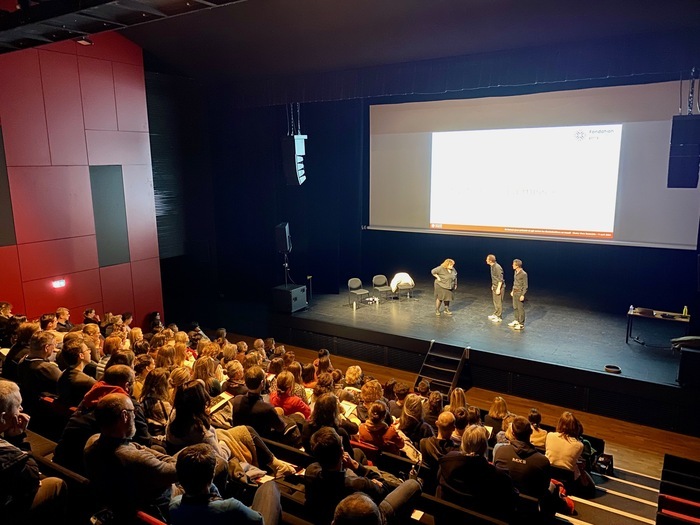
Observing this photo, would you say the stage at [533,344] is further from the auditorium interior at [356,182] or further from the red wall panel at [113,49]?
the red wall panel at [113,49]

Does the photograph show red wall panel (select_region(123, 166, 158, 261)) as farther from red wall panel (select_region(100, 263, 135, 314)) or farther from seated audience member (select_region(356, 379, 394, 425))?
seated audience member (select_region(356, 379, 394, 425))

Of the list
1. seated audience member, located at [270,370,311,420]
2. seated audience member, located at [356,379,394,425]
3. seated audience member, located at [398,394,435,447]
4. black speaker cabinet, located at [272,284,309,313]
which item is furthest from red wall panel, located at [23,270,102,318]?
seated audience member, located at [398,394,435,447]

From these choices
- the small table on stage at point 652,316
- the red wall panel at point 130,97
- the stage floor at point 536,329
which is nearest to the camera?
the stage floor at point 536,329

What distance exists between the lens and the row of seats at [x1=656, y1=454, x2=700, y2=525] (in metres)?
3.38

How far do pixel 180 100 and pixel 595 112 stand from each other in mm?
7241

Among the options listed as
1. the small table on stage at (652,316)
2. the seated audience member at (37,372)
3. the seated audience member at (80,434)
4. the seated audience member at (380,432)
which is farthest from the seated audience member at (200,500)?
the small table on stage at (652,316)

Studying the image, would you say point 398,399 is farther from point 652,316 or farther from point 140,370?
point 652,316

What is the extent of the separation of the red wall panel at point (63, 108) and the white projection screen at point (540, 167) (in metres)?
5.08

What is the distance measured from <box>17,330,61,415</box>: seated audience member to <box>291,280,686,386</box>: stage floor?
4913mm

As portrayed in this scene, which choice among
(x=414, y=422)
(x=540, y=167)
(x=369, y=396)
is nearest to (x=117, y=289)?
(x=369, y=396)

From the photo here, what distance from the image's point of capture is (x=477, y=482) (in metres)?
2.95

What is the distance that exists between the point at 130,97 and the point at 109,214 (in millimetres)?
1950

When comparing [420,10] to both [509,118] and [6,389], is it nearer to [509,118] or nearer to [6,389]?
[509,118]

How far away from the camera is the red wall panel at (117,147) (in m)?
8.12
